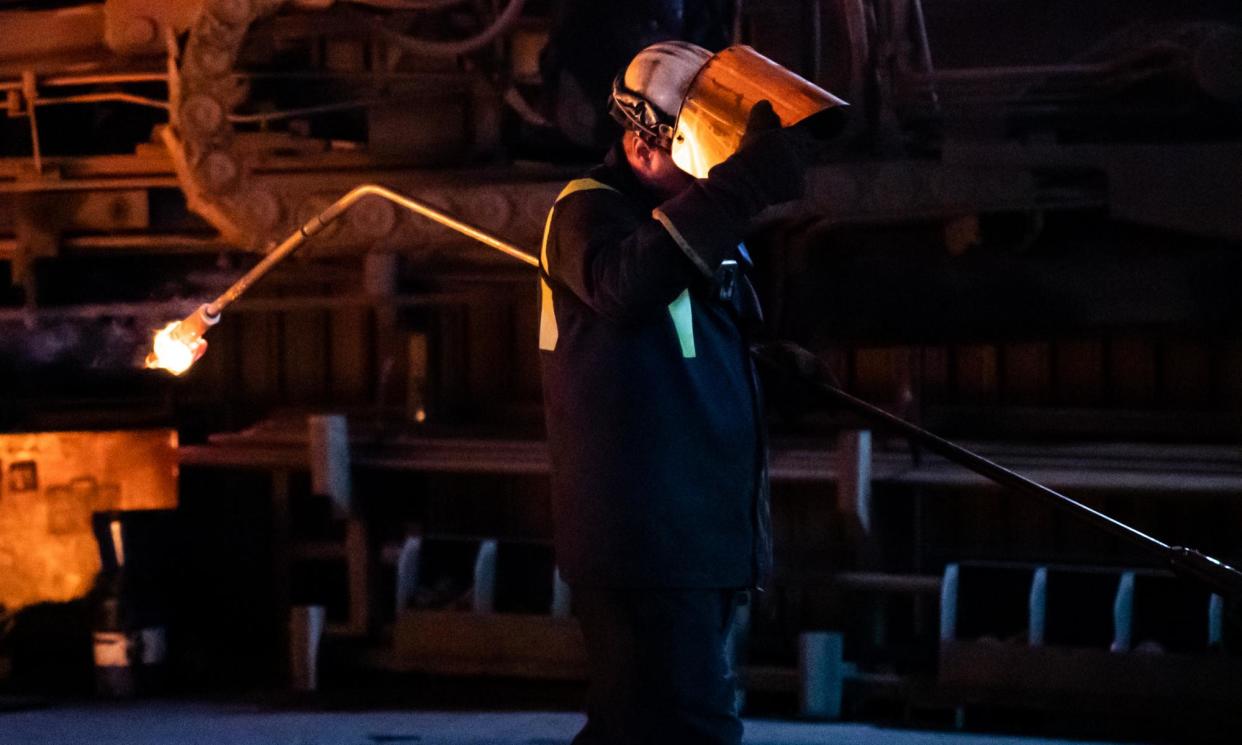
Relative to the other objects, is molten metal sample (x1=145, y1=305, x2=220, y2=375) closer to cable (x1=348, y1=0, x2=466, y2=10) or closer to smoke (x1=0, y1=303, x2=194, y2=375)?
cable (x1=348, y1=0, x2=466, y2=10)

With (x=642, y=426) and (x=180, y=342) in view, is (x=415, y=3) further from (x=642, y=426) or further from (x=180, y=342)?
(x=642, y=426)

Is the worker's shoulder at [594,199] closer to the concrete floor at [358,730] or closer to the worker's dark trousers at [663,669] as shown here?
the worker's dark trousers at [663,669]

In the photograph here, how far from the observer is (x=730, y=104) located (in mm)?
2430

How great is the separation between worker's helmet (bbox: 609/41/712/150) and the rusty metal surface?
3.66 meters

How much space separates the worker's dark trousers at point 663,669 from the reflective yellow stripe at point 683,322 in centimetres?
41

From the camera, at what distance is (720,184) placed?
2268mm

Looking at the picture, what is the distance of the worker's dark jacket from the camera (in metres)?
2.43

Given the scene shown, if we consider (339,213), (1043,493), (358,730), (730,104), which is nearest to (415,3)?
(339,213)

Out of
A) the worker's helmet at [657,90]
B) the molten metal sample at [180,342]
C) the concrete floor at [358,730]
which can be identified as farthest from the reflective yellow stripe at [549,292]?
the concrete floor at [358,730]

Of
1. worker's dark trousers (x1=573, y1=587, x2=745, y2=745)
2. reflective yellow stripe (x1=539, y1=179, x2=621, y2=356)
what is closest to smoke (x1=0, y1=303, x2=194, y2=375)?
reflective yellow stripe (x1=539, y1=179, x2=621, y2=356)

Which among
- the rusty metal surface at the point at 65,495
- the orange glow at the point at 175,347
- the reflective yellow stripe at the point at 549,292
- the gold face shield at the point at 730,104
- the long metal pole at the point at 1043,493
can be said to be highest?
the gold face shield at the point at 730,104

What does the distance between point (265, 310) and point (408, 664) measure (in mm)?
1698

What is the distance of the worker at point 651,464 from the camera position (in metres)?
2.43

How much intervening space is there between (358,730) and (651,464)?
2074 mm
